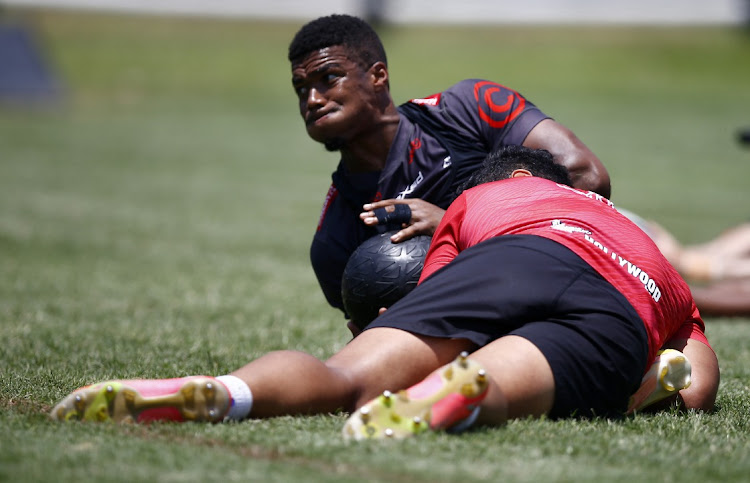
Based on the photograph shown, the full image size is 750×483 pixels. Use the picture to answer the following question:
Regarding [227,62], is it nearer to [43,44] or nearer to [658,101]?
[43,44]

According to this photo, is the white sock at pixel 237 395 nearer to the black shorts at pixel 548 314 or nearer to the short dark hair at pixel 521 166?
the black shorts at pixel 548 314

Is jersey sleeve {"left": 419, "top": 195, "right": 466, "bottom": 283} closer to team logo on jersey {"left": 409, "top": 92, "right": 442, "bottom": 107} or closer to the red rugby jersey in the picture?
the red rugby jersey

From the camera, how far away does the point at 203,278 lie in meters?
9.30

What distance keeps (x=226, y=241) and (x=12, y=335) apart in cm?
564

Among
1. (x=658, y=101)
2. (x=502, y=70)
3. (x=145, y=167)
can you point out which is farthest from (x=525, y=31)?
(x=145, y=167)

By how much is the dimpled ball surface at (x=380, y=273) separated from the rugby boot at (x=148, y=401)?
1334mm

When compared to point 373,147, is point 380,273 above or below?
below

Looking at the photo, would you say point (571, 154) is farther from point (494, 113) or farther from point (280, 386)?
point (280, 386)

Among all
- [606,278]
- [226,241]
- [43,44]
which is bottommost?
[226,241]

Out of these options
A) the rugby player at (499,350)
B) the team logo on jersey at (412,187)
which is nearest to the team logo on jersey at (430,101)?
the team logo on jersey at (412,187)

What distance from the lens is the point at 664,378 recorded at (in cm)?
414

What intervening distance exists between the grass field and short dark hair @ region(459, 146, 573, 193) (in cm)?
128

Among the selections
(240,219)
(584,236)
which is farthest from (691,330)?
(240,219)

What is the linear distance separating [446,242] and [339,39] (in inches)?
59.7
